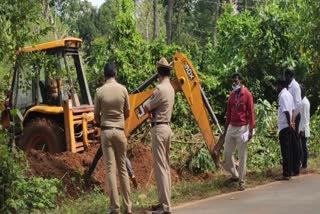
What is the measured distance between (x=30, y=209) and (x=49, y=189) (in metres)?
0.38

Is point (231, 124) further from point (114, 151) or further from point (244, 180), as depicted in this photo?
point (114, 151)

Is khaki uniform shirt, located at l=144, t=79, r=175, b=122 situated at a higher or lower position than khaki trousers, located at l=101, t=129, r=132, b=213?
higher

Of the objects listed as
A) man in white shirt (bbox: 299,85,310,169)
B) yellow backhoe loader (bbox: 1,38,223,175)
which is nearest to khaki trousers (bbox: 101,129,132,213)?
yellow backhoe loader (bbox: 1,38,223,175)

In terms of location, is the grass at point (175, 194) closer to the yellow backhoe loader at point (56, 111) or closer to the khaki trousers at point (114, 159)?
the khaki trousers at point (114, 159)

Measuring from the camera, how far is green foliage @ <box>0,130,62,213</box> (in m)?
7.64

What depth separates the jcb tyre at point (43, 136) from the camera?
1242cm

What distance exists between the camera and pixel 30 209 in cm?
796

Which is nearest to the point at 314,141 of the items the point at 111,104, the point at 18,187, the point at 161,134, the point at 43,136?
the point at 43,136

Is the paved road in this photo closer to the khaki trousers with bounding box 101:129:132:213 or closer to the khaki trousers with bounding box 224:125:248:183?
the khaki trousers with bounding box 224:125:248:183

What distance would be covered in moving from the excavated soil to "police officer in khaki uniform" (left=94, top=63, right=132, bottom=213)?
105 inches

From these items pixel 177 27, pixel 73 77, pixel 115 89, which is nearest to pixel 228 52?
pixel 73 77

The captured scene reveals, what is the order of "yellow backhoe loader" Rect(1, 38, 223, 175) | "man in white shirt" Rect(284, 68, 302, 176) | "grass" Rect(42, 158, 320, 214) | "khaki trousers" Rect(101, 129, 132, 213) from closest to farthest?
"khaki trousers" Rect(101, 129, 132, 213) → "grass" Rect(42, 158, 320, 214) → "yellow backhoe loader" Rect(1, 38, 223, 175) → "man in white shirt" Rect(284, 68, 302, 176)

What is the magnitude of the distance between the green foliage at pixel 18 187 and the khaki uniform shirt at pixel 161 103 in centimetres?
174

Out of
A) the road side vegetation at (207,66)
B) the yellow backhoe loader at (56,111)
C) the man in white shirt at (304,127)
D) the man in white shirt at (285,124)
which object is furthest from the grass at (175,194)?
the yellow backhoe loader at (56,111)
